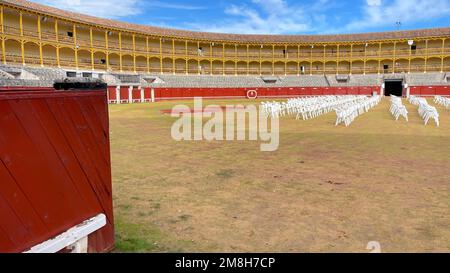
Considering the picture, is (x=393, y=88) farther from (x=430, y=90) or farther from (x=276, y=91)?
(x=276, y=91)

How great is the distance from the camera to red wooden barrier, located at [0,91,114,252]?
8.07 ft

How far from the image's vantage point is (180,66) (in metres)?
55.0

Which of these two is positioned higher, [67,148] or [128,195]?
[67,148]

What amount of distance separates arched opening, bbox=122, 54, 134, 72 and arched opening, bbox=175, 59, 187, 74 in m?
7.44

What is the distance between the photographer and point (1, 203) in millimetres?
2402

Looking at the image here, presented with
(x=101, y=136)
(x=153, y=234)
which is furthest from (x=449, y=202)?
(x=101, y=136)

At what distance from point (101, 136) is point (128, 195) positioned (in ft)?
7.67

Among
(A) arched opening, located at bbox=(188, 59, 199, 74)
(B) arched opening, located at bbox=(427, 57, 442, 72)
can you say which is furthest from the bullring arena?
(B) arched opening, located at bbox=(427, 57, 442, 72)

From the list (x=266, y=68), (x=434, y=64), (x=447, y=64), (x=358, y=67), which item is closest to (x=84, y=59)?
(x=266, y=68)

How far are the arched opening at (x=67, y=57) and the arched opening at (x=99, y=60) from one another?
3.06m

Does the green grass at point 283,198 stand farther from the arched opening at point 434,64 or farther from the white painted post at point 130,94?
the arched opening at point 434,64

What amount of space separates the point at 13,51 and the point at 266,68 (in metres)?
38.1

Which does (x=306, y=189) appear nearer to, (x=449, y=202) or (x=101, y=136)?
(x=449, y=202)

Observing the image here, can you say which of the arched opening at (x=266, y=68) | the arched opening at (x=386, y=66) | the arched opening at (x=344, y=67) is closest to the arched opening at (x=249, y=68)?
the arched opening at (x=266, y=68)
